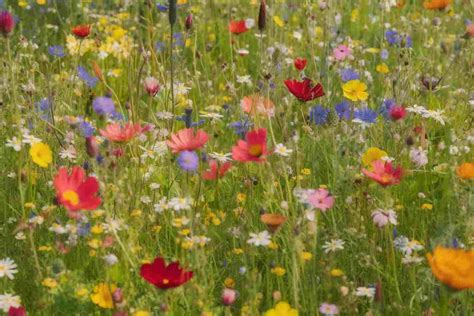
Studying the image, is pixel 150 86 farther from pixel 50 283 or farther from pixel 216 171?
pixel 50 283

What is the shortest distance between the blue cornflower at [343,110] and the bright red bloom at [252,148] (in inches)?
34.1

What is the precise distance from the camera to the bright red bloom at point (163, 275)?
1564 mm

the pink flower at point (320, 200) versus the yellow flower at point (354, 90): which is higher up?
the pink flower at point (320, 200)

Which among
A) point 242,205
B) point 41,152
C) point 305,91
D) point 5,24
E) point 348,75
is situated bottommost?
point 242,205

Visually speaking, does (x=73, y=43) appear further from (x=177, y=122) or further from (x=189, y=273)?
(x=189, y=273)

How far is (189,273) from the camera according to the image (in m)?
1.59

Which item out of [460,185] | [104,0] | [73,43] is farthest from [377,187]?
[104,0]

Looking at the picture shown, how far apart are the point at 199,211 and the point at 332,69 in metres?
1.09

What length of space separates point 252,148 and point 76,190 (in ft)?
1.32

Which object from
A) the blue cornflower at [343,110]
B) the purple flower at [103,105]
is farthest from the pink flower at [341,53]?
the purple flower at [103,105]

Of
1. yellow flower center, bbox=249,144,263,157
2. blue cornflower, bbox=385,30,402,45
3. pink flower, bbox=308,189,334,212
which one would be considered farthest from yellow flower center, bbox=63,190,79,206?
blue cornflower, bbox=385,30,402,45

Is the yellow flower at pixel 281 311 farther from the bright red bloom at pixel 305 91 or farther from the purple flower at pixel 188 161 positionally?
the bright red bloom at pixel 305 91

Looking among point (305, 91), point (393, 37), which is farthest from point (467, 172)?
point (393, 37)

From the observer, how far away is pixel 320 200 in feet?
6.03
